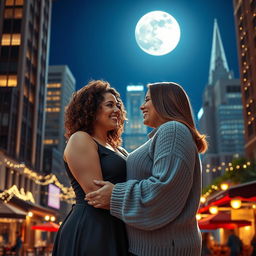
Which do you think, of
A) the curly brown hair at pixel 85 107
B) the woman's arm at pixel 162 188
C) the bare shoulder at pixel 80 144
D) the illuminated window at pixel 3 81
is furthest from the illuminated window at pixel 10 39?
the woman's arm at pixel 162 188

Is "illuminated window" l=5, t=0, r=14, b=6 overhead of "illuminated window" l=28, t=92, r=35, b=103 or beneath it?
overhead

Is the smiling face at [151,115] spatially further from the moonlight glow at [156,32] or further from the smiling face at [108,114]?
the moonlight glow at [156,32]

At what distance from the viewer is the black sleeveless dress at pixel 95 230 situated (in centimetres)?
279

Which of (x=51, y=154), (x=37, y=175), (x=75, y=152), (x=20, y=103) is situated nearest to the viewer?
(x=75, y=152)

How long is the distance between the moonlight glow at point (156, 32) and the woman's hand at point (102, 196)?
48.9ft

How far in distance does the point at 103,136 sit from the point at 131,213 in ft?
3.28

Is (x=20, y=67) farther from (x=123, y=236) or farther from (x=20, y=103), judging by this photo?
(x=123, y=236)

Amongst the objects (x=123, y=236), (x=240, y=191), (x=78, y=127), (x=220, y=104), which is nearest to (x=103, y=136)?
(x=78, y=127)

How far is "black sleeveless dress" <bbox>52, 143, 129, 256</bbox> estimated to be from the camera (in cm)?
279

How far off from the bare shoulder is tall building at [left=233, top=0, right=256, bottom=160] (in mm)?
54395

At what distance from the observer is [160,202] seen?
2.52 m

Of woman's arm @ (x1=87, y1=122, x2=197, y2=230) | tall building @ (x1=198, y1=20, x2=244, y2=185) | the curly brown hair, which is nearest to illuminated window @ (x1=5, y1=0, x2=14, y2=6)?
the curly brown hair

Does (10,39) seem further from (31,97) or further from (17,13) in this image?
(31,97)

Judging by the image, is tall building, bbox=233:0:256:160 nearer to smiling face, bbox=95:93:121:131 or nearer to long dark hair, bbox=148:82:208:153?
smiling face, bbox=95:93:121:131
